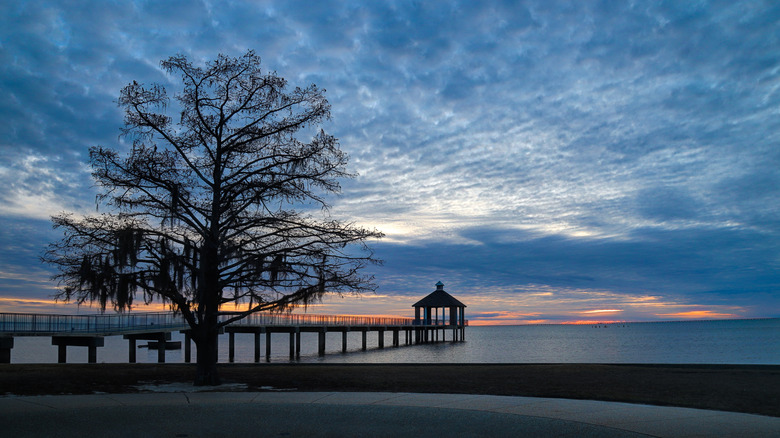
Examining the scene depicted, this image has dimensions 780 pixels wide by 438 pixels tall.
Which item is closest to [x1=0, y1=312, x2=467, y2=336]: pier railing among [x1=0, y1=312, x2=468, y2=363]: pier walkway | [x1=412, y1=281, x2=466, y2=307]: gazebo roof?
[x1=0, y1=312, x2=468, y2=363]: pier walkway

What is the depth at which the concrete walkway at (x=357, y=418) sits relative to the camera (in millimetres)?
8328

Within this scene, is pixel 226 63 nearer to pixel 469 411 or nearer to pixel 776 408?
pixel 469 411

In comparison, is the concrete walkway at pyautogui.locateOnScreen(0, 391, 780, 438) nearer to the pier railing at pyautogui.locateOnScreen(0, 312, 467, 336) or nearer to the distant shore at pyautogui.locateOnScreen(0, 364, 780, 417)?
the distant shore at pyautogui.locateOnScreen(0, 364, 780, 417)

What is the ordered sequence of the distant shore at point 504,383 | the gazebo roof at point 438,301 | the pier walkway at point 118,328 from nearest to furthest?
the distant shore at point 504,383 < the pier walkway at point 118,328 < the gazebo roof at point 438,301

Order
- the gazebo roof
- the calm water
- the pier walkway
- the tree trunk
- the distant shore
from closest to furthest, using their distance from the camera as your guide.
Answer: the distant shore → the tree trunk → the pier walkway → the calm water → the gazebo roof

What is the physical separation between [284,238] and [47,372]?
349 inches

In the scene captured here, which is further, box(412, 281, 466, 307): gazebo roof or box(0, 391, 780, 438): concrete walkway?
box(412, 281, 466, 307): gazebo roof

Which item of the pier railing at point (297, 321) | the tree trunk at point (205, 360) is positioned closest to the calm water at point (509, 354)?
the pier railing at point (297, 321)

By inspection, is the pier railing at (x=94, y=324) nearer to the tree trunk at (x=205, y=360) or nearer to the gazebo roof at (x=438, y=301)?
the tree trunk at (x=205, y=360)

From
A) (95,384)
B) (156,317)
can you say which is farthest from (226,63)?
(156,317)

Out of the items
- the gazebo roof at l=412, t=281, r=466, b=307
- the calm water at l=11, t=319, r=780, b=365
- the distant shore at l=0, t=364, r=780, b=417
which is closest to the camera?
the distant shore at l=0, t=364, r=780, b=417

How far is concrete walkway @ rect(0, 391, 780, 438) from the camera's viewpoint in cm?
833

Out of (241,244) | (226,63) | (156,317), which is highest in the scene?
(226,63)

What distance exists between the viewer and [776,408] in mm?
10992
